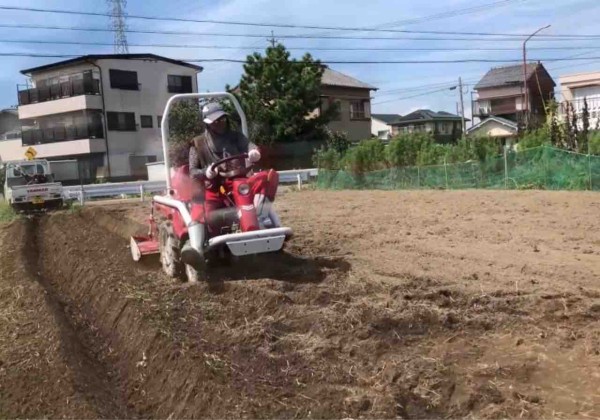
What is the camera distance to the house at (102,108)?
41.4 meters

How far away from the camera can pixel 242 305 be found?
18.4ft

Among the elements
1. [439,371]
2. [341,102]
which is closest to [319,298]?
[439,371]

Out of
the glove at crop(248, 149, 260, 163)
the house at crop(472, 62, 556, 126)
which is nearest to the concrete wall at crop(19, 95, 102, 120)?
the house at crop(472, 62, 556, 126)

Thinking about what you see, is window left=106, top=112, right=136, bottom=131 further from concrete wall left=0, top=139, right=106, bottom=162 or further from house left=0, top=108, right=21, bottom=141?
house left=0, top=108, right=21, bottom=141

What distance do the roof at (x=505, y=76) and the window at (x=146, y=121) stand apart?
29629mm

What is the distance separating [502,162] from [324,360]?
50.2 feet

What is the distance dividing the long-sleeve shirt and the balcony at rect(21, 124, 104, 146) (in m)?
37.1

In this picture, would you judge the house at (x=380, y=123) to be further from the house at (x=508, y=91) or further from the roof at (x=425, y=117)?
the house at (x=508, y=91)

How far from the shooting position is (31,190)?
21.3 metres

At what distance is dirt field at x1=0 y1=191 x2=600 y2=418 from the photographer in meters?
3.77

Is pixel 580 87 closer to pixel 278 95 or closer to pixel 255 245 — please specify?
pixel 278 95

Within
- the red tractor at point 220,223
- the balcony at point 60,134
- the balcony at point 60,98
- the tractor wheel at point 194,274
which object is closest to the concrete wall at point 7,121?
the balcony at point 60,134

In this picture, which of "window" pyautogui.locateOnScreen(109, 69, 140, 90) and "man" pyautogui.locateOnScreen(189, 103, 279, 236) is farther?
"window" pyautogui.locateOnScreen(109, 69, 140, 90)

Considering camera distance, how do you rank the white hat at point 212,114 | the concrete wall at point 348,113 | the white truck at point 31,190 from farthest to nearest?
the concrete wall at point 348,113
the white truck at point 31,190
the white hat at point 212,114
